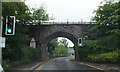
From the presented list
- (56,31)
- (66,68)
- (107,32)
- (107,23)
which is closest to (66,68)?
(66,68)

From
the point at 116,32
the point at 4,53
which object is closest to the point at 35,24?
the point at 4,53

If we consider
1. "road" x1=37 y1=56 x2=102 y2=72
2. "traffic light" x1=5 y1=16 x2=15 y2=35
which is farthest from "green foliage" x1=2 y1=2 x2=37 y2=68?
"traffic light" x1=5 y1=16 x2=15 y2=35

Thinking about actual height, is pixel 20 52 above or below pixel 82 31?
below

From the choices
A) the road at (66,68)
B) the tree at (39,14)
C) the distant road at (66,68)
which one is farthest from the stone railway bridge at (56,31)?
the distant road at (66,68)

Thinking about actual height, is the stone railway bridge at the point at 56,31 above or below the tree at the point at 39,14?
below

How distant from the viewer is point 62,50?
160 m

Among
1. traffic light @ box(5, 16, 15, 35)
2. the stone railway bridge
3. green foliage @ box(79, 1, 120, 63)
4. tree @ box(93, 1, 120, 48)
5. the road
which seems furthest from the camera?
the stone railway bridge

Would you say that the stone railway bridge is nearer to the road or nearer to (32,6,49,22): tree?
(32,6,49,22): tree

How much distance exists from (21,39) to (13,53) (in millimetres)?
2253

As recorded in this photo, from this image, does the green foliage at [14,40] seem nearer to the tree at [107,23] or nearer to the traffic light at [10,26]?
the tree at [107,23]

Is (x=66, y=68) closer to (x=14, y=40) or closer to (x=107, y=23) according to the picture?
(x=14, y=40)

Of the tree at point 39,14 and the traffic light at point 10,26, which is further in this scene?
the tree at point 39,14

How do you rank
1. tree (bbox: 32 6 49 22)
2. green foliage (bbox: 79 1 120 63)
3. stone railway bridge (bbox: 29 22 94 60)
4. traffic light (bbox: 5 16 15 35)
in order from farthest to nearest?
tree (bbox: 32 6 49 22) → stone railway bridge (bbox: 29 22 94 60) → green foliage (bbox: 79 1 120 63) → traffic light (bbox: 5 16 15 35)

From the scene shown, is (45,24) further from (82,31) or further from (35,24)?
(82,31)
